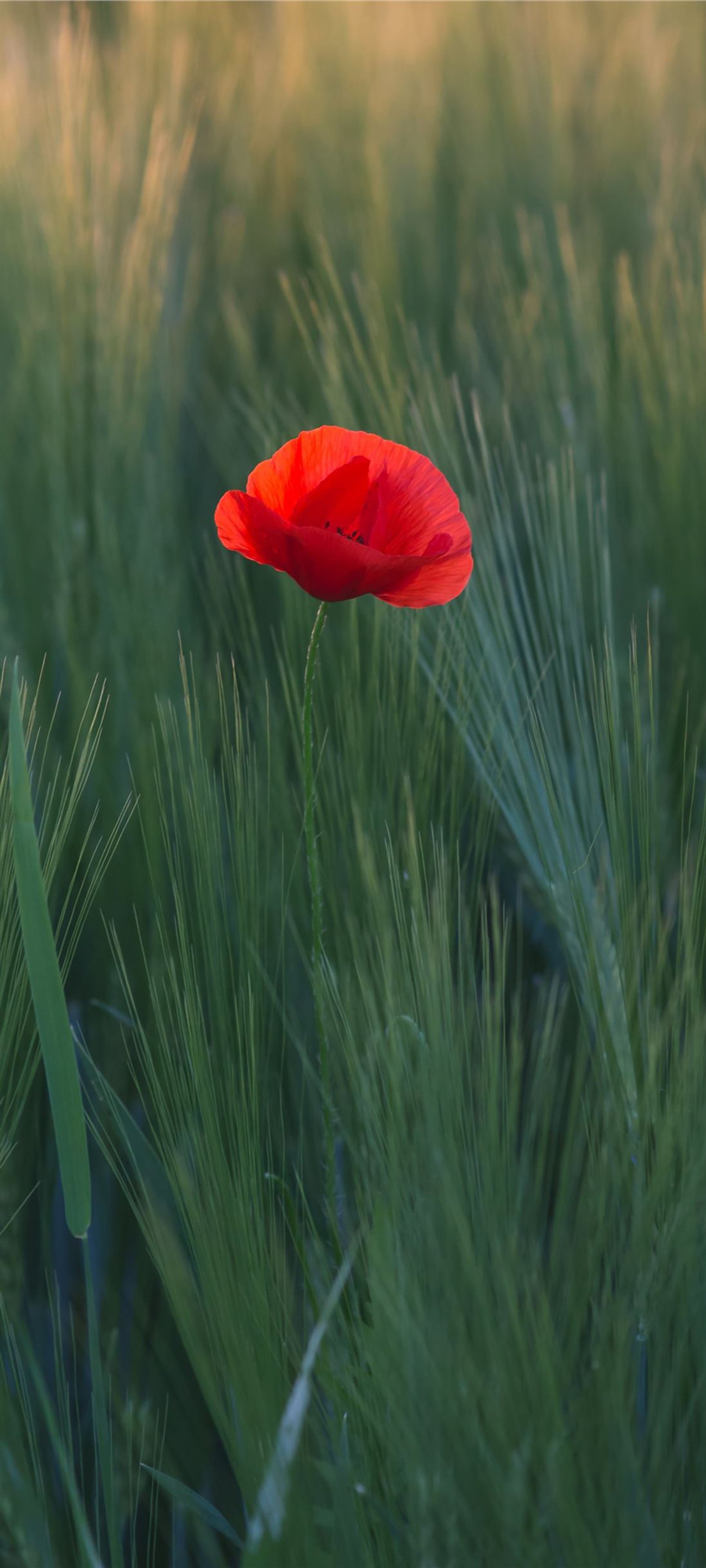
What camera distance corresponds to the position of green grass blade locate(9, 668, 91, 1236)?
38cm

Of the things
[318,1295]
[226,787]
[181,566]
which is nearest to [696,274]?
[181,566]

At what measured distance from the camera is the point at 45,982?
381mm

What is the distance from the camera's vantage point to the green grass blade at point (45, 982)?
1.24ft

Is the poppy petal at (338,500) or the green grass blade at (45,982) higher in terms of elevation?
the poppy petal at (338,500)

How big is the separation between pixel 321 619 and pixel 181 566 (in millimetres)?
304

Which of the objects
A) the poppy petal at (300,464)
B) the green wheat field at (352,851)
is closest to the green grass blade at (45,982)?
the green wheat field at (352,851)

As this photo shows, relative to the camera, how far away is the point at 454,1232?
0.33 meters

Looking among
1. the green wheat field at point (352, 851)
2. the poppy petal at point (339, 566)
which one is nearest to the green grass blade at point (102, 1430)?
the green wheat field at point (352, 851)

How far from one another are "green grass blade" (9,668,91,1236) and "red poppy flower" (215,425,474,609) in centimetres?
10

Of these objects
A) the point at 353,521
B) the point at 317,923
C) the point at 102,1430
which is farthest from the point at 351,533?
the point at 102,1430

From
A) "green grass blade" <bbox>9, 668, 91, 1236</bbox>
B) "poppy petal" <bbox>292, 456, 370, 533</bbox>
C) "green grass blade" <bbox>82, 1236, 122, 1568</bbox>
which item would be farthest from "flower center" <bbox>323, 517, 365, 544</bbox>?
"green grass blade" <bbox>82, 1236, 122, 1568</bbox>

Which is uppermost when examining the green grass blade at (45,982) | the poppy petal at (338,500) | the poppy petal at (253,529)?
the poppy petal at (338,500)

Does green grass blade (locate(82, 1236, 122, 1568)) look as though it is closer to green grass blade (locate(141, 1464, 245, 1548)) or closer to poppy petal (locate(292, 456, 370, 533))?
green grass blade (locate(141, 1464, 245, 1548))

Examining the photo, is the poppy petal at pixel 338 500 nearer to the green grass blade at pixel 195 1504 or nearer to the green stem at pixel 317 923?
the green stem at pixel 317 923
